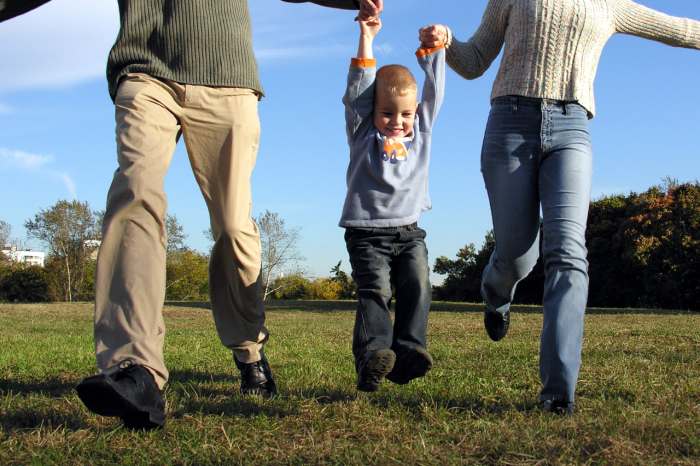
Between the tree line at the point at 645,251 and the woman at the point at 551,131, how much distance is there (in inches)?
1154

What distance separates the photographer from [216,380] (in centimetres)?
385

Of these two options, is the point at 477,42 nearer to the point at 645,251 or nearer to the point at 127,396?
the point at 127,396

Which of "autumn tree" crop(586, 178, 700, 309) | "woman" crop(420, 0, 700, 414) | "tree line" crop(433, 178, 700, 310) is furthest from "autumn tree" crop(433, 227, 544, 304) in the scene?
"woman" crop(420, 0, 700, 414)

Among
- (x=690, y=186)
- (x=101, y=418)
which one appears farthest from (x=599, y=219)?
(x=101, y=418)

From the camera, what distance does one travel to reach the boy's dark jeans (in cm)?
306

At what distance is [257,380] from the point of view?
326cm

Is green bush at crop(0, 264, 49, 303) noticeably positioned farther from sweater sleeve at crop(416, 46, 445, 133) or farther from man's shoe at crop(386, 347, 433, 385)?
man's shoe at crop(386, 347, 433, 385)

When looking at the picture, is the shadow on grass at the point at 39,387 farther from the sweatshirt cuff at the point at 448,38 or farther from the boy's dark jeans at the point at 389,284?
the sweatshirt cuff at the point at 448,38

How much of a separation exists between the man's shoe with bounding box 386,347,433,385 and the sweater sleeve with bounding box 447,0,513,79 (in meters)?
1.88

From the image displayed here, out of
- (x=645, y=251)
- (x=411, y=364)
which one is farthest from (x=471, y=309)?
(x=411, y=364)

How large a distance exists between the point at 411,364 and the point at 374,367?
0.25 m

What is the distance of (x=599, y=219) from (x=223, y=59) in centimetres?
3587

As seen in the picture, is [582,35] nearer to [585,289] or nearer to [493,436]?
[585,289]

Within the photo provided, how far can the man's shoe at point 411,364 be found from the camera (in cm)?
290
